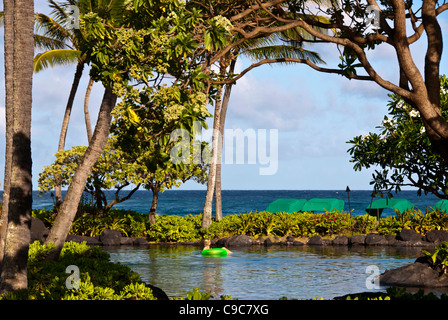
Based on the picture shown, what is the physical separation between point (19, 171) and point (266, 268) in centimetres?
1218

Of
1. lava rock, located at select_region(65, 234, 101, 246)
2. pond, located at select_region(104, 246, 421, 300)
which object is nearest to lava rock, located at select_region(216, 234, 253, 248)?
pond, located at select_region(104, 246, 421, 300)

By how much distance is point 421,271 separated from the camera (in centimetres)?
1648

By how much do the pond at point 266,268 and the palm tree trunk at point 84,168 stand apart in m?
3.71

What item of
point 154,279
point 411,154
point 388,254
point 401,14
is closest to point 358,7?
point 401,14

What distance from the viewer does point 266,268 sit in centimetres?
2048

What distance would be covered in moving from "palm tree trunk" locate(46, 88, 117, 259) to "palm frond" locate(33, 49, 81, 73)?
1930cm

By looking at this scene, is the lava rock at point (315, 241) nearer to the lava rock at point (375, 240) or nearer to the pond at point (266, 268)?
the pond at point (266, 268)

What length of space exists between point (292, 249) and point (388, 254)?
4.34m

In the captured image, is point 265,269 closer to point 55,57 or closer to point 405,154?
point 405,154

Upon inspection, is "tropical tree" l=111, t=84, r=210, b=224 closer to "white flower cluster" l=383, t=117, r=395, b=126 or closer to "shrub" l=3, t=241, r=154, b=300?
"shrub" l=3, t=241, r=154, b=300

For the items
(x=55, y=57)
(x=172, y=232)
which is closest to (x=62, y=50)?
(x=55, y=57)

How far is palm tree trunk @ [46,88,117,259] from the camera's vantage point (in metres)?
12.8

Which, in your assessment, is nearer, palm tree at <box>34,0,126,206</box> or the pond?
the pond
